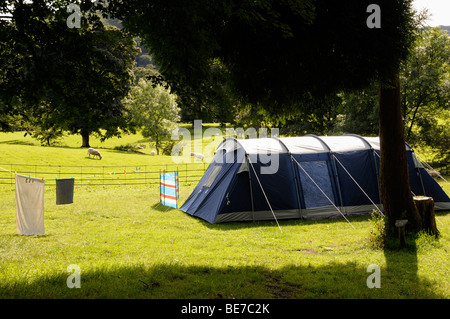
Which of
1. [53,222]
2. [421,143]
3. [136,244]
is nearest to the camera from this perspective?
[136,244]

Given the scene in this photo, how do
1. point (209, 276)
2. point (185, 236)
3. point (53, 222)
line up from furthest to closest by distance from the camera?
1. point (53, 222)
2. point (185, 236)
3. point (209, 276)

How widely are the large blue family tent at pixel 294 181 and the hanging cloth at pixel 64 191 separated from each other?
15.8 feet

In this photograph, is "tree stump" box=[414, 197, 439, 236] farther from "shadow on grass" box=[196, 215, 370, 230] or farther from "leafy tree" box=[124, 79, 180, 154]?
"leafy tree" box=[124, 79, 180, 154]

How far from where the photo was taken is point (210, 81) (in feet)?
20.1

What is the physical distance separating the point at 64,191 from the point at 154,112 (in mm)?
30723

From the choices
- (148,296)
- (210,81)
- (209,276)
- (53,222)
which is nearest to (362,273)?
(209,276)

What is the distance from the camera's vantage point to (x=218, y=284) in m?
5.53

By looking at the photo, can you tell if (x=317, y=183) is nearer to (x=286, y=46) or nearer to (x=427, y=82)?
(x=286, y=46)

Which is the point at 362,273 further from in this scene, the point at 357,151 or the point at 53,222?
the point at 53,222

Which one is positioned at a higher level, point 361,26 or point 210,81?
point 361,26

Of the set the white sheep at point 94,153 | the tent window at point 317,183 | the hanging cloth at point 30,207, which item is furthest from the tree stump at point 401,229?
the white sheep at point 94,153

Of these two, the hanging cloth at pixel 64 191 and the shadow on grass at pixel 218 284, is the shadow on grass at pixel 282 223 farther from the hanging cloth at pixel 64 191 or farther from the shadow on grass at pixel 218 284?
the hanging cloth at pixel 64 191

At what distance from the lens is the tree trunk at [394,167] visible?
8.07m

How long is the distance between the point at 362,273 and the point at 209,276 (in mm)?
2572
